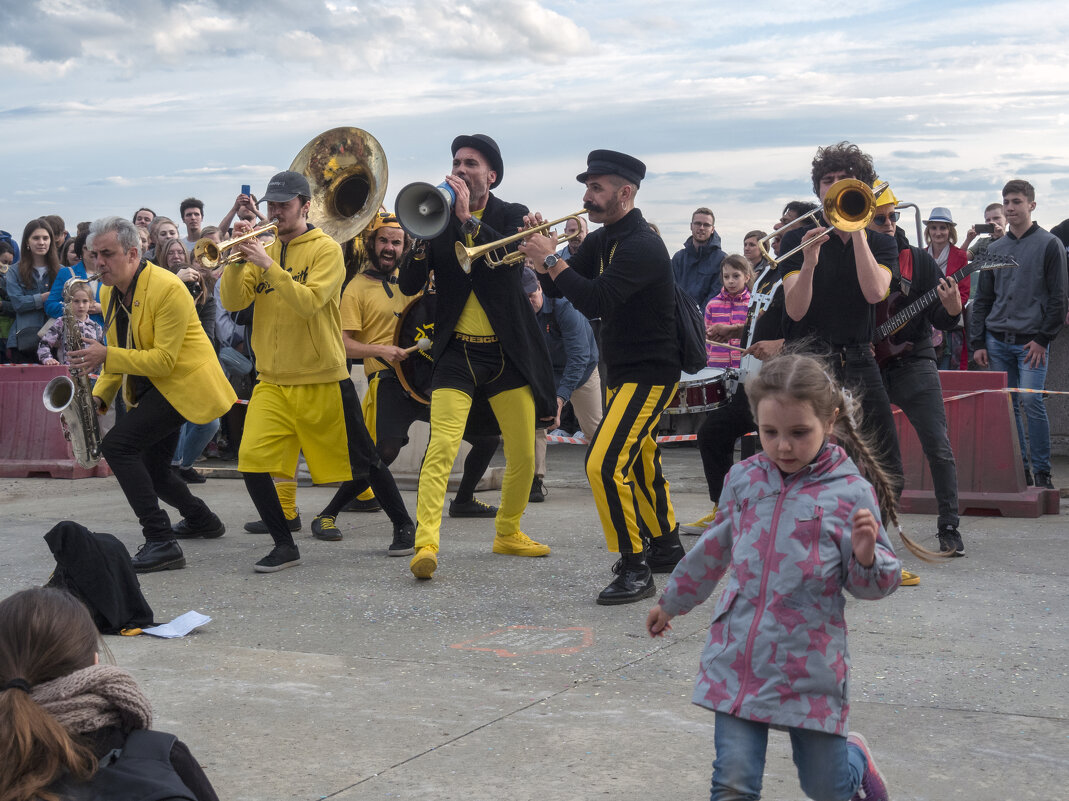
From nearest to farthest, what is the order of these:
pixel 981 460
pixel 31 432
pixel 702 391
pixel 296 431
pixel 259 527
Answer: pixel 296 431, pixel 259 527, pixel 981 460, pixel 702 391, pixel 31 432

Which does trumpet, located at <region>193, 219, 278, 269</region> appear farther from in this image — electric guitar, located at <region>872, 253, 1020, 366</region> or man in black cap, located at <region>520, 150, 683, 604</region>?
electric guitar, located at <region>872, 253, 1020, 366</region>

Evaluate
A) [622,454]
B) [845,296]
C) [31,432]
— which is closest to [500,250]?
[622,454]

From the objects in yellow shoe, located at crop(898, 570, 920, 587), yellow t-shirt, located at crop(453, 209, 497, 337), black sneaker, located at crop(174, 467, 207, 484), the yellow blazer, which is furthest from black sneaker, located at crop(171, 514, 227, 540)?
yellow shoe, located at crop(898, 570, 920, 587)

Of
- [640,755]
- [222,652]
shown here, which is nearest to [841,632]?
[640,755]

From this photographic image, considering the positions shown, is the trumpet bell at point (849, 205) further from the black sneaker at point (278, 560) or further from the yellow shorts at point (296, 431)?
the black sneaker at point (278, 560)

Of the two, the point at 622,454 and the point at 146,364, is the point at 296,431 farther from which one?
the point at 622,454

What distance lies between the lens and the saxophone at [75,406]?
290 inches

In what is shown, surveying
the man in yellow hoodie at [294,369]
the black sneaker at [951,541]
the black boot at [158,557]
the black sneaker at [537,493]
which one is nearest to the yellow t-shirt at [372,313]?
the man in yellow hoodie at [294,369]

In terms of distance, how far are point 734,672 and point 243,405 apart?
29.5 ft

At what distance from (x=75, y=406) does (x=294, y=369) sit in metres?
1.55

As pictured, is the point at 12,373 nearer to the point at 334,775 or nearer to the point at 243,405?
the point at 243,405

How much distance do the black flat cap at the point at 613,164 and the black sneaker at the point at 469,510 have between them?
293 centimetres

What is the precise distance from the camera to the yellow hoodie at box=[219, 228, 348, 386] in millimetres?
6590

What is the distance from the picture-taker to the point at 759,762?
2865mm
